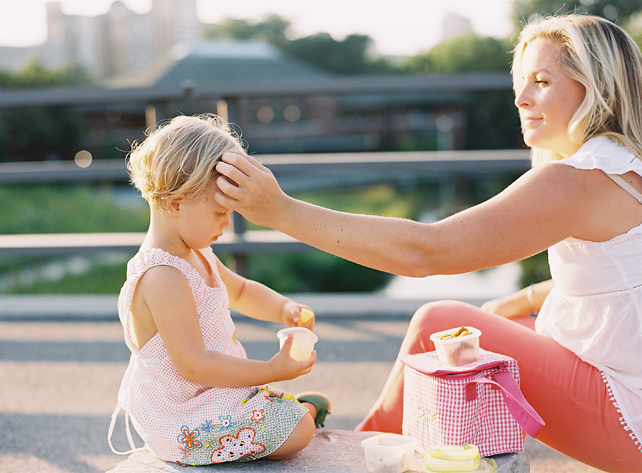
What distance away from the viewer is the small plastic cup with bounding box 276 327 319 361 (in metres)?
1.71

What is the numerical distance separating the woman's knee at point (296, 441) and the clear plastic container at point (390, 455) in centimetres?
18

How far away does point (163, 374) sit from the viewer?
171 centimetres

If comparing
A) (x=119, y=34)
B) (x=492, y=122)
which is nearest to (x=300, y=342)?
(x=492, y=122)

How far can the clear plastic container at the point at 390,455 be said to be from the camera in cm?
155

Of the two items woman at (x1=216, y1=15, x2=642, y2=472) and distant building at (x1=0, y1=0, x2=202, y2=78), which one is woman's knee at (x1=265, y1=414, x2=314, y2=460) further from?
distant building at (x1=0, y1=0, x2=202, y2=78)

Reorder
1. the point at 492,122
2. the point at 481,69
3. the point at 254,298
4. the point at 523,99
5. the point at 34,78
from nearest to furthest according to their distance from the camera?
1. the point at 523,99
2. the point at 254,298
3. the point at 34,78
4. the point at 492,122
5. the point at 481,69

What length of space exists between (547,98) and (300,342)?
3.23 ft

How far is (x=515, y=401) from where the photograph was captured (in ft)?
5.15

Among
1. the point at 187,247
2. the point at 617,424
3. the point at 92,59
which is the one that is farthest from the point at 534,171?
the point at 92,59

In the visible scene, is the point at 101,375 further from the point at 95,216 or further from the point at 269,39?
the point at 269,39

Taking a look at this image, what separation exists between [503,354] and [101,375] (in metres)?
2.17

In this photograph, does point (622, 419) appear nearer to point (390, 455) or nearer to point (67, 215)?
point (390, 455)

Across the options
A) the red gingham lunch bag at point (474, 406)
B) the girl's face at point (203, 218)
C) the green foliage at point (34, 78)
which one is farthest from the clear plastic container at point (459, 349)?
the green foliage at point (34, 78)

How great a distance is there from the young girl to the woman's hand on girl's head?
0.22 ft
